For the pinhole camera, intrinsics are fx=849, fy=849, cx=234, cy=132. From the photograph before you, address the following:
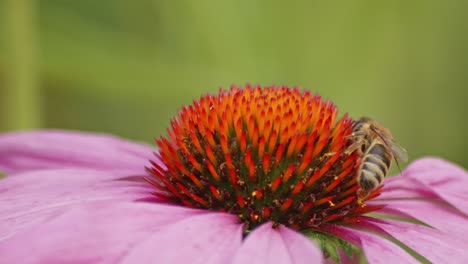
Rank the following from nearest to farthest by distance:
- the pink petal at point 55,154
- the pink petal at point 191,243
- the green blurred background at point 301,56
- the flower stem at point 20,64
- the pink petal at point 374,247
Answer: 1. the pink petal at point 191,243
2. the pink petal at point 374,247
3. the pink petal at point 55,154
4. the flower stem at point 20,64
5. the green blurred background at point 301,56

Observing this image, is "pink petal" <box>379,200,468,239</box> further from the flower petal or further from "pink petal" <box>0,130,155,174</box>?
"pink petal" <box>0,130,155,174</box>

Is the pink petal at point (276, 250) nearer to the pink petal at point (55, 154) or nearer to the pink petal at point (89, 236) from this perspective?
the pink petal at point (89, 236)

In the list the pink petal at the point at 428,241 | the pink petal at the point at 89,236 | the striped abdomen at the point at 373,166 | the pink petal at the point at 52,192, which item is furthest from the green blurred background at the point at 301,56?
the pink petal at the point at 89,236

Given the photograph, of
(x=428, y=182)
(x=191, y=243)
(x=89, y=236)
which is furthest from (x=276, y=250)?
(x=428, y=182)

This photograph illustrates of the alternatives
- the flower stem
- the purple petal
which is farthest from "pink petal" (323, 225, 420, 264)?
the flower stem

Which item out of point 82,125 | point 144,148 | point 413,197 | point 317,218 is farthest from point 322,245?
point 82,125

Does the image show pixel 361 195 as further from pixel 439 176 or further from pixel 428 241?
pixel 439 176
